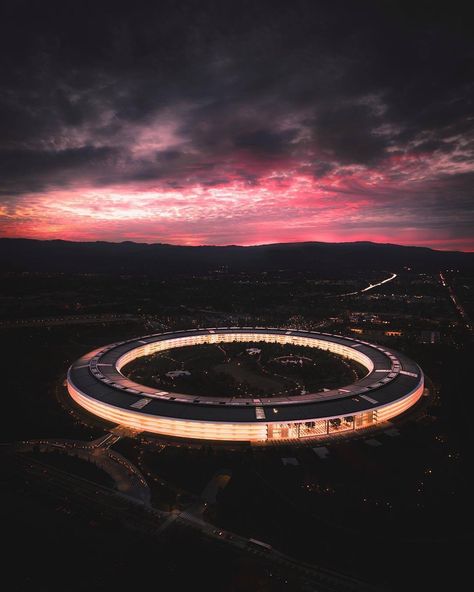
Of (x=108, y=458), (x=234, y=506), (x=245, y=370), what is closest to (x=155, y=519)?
(x=234, y=506)

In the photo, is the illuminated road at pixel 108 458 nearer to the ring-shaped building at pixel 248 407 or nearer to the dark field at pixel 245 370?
the ring-shaped building at pixel 248 407

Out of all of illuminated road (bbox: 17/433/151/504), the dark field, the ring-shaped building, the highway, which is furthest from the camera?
the dark field

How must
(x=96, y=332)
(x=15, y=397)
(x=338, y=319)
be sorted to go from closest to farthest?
(x=15, y=397)
(x=96, y=332)
(x=338, y=319)

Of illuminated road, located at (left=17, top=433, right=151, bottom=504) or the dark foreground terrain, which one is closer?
the dark foreground terrain

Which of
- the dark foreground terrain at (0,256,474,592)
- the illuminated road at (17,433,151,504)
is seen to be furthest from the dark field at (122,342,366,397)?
the illuminated road at (17,433,151,504)

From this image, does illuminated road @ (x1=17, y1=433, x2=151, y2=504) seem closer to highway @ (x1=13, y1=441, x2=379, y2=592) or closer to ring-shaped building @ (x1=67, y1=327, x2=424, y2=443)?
highway @ (x1=13, y1=441, x2=379, y2=592)

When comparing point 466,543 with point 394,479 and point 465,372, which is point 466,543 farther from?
point 465,372

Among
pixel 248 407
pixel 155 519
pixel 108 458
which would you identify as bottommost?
pixel 108 458

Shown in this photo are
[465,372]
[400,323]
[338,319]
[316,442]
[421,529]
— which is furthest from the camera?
[338,319]

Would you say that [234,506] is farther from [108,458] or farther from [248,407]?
[108,458]

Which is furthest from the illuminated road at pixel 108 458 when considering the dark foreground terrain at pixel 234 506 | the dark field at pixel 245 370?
the dark field at pixel 245 370

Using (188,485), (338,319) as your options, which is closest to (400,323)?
(338,319)
